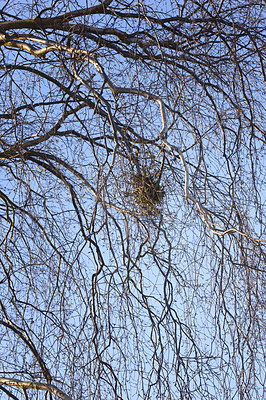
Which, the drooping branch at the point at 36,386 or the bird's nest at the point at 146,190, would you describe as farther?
the bird's nest at the point at 146,190

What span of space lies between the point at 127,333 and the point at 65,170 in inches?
52.3

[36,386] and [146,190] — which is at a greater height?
[146,190]

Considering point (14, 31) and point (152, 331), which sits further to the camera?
point (14, 31)

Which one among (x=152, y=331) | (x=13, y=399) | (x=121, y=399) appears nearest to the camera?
(x=121, y=399)

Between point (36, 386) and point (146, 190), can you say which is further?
point (36, 386)

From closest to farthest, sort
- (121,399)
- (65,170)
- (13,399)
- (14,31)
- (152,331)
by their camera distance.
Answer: (121,399)
(152,331)
(13,399)
(14,31)
(65,170)

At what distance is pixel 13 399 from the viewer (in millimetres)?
2434

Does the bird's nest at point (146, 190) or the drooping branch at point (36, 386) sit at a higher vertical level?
the bird's nest at point (146, 190)

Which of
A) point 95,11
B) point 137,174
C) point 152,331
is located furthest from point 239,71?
point 152,331

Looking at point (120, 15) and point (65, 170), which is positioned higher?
point (120, 15)

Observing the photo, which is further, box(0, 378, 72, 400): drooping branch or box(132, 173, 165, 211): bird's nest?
box(132, 173, 165, 211): bird's nest

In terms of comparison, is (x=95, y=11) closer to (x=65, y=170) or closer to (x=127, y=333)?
(x=65, y=170)

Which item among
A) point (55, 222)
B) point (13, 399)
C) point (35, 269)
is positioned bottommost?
point (13, 399)

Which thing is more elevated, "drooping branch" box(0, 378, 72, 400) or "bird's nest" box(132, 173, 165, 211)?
"bird's nest" box(132, 173, 165, 211)
